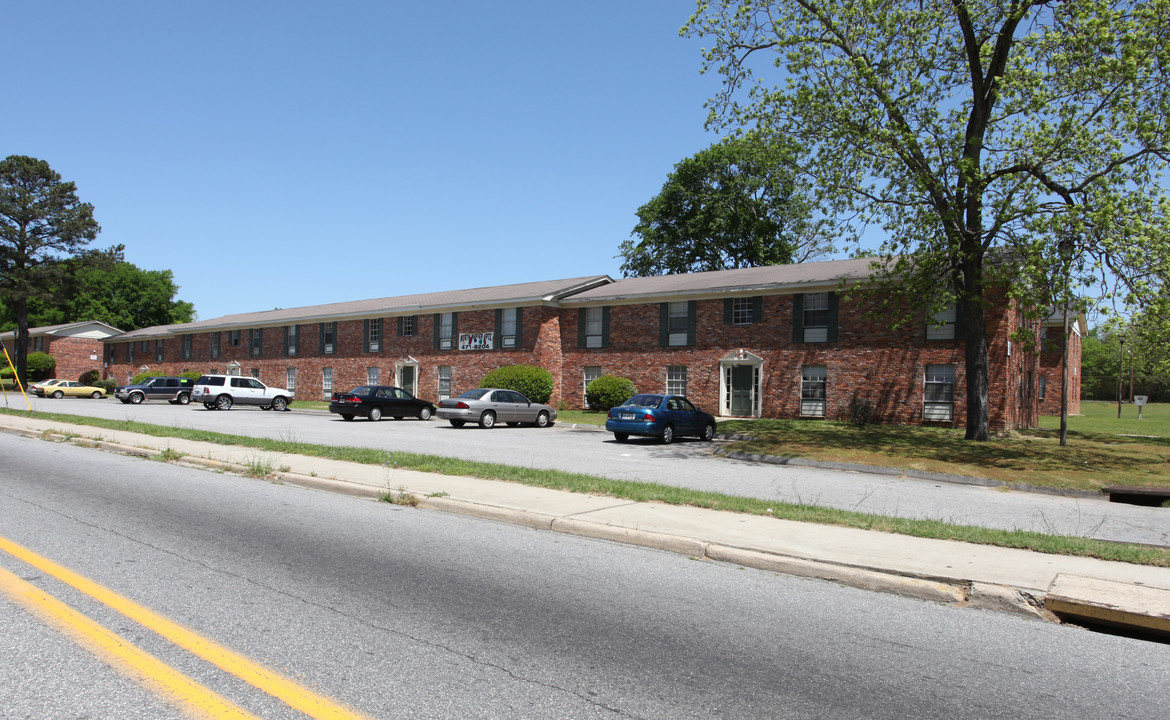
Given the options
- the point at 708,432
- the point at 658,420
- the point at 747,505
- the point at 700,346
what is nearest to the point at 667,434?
the point at 658,420

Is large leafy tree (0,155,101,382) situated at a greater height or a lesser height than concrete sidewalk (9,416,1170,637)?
greater

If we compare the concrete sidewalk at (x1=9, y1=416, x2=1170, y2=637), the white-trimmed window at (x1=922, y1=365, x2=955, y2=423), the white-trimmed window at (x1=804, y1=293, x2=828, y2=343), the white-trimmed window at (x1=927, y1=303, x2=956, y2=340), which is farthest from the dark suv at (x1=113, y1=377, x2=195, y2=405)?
the white-trimmed window at (x1=927, y1=303, x2=956, y2=340)

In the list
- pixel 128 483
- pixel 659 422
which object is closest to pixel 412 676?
pixel 128 483

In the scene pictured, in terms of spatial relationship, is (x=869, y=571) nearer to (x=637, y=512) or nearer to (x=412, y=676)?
(x=637, y=512)

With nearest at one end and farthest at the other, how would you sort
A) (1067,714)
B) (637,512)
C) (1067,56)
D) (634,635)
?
(1067,714), (634,635), (637,512), (1067,56)

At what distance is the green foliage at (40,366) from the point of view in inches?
2584

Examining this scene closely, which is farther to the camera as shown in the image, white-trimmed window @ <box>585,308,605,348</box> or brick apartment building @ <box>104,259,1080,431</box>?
white-trimmed window @ <box>585,308,605,348</box>

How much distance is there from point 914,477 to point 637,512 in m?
8.64

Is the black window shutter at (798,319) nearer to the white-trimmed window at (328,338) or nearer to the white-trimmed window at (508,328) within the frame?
the white-trimmed window at (508,328)

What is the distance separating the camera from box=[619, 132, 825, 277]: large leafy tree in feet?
171

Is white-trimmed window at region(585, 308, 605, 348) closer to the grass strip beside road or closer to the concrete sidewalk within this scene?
the grass strip beside road

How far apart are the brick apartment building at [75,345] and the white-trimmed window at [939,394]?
220 feet

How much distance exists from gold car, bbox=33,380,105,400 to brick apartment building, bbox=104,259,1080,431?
1511 cm

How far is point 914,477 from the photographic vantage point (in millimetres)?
15180
